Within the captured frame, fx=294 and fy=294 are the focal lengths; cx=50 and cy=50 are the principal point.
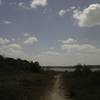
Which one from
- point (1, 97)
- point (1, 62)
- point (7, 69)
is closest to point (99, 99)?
point (1, 97)

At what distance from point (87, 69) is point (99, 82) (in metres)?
17.3

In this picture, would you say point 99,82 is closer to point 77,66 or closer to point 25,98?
point 25,98

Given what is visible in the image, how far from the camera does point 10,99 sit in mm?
18969

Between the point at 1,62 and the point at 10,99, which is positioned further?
the point at 1,62

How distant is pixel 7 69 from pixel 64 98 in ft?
149

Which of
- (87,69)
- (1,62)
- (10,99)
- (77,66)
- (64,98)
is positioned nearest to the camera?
(10,99)

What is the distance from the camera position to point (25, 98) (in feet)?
63.1

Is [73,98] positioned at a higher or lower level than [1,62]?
lower

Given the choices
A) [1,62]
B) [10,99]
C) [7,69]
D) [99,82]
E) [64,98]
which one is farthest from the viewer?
[1,62]

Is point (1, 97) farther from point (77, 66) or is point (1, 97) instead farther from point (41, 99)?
point (77, 66)

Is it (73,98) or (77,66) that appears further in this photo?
(77,66)

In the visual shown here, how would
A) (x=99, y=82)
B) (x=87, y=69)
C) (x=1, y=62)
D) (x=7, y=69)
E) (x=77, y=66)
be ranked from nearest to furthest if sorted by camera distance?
1. (x=99, y=82)
2. (x=87, y=69)
3. (x=77, y=66)
4. (x=7, y=69)
5. (x=1, y=62)

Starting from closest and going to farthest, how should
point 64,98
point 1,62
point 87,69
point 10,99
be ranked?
point 10,99 < point 64,98 < point 87,69 < point 1,62

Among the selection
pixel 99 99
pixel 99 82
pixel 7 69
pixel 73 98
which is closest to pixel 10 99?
pixel 73 98
